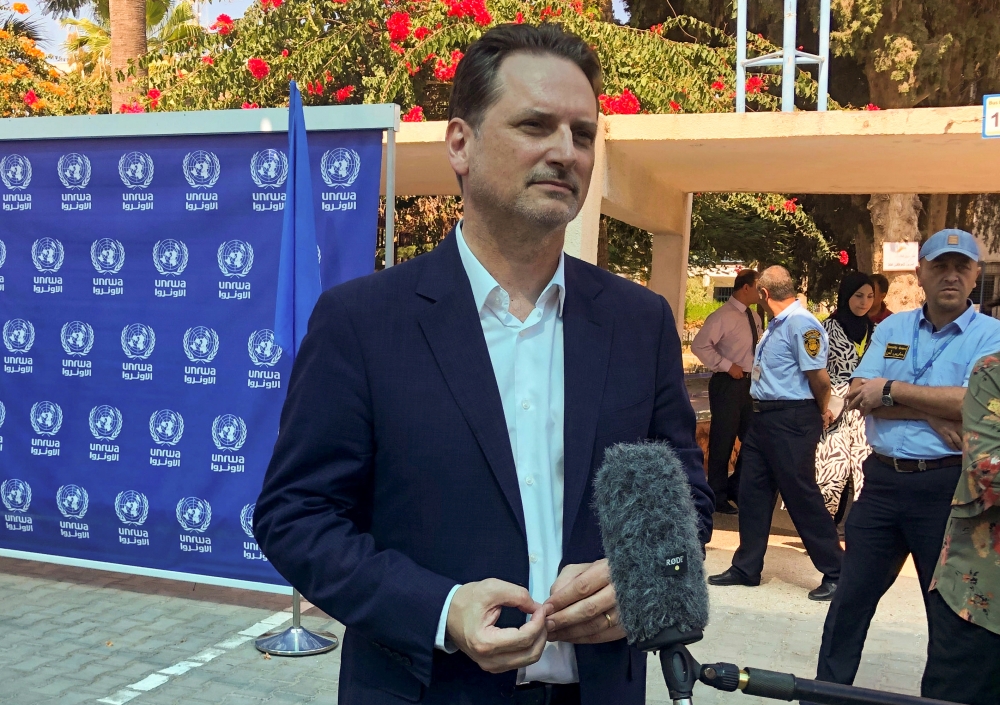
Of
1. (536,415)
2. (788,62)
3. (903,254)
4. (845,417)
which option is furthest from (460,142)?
(903,254)

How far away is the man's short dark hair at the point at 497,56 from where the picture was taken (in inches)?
75.1

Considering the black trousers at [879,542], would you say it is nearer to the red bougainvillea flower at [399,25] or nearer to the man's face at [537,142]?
the man's face at [537,142]

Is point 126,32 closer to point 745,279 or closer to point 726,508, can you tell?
point 745,279

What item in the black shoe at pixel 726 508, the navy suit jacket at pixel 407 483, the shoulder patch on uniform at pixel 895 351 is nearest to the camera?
the navy suit jacket at pixel 407 483

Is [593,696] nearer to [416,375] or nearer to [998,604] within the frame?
[416,375]

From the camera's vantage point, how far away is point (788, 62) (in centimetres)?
774

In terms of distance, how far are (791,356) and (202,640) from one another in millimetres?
4079

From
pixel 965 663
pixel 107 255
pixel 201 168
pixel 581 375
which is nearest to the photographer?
pixel 581 375

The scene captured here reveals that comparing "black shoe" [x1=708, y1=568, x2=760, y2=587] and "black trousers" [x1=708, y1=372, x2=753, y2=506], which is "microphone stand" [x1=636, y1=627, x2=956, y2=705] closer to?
"black shoe" [x1=708, y1=568, x2=760, y2=587]

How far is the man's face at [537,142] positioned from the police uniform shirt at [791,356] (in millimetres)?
5287

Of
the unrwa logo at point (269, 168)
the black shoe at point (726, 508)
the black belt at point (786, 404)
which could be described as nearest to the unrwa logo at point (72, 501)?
the unrwa logo at point (269, 168)

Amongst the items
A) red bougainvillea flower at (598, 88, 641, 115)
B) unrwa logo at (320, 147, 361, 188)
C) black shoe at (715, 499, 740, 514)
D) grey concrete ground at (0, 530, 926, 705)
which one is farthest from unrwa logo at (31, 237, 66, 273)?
black shoe at (715, 499, 740, 514)

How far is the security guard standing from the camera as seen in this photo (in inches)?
271

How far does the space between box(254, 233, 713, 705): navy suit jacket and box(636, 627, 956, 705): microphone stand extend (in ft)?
1.40
